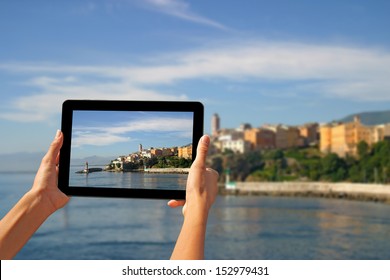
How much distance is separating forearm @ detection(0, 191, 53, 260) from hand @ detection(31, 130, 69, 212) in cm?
3

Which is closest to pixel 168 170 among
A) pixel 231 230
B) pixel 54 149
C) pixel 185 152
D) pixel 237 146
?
pixel 185 152

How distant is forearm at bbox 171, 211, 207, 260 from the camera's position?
76cm

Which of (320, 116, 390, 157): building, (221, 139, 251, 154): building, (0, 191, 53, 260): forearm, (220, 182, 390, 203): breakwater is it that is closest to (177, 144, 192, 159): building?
(0, 191, 53, 260): forearm

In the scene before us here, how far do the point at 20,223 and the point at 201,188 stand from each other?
0.29 m

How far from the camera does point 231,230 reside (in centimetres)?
3341

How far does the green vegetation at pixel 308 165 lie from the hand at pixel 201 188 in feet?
144

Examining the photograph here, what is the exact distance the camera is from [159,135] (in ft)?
3.86

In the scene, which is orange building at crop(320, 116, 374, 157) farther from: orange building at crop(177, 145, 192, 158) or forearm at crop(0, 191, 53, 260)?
forearm at crop(0, 191, 53, 260)

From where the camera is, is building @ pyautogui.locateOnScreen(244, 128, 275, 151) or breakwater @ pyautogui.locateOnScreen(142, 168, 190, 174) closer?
breakwater @ pyautogui.locateOnScreen(142, 168, 190, 174)

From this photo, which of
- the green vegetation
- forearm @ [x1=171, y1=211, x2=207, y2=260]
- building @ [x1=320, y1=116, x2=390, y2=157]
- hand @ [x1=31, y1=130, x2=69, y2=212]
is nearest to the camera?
forearm @ [x1=171, y1=211, x2=207, y2=260]

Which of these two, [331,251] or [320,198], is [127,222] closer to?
[331,251]
